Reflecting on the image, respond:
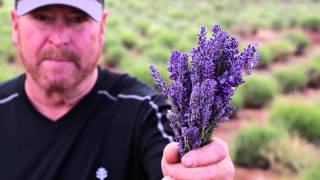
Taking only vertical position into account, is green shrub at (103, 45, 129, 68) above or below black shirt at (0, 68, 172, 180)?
below

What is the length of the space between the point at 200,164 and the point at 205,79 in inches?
9.3

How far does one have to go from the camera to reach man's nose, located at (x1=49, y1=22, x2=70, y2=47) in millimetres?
2438

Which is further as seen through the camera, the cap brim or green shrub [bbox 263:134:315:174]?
green shrub [bbox 263:134:315:174]

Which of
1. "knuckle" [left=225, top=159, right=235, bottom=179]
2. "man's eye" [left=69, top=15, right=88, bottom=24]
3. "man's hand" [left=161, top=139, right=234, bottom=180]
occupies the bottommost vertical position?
"knuckle" [left=225, top=159, right=235, bottom=179]

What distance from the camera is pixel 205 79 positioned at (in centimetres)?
117

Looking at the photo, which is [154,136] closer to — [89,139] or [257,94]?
[89,139]

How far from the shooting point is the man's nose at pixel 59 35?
8.00ft

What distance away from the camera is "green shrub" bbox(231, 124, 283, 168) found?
18.4 ft

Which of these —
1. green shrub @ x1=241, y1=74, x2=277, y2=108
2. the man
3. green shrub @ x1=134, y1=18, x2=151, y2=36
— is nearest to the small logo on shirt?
the man

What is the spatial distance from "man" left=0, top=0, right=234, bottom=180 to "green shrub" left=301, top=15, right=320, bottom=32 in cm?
1512

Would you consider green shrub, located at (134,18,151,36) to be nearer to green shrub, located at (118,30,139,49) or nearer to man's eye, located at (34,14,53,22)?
green shrub, located at (118,30,139,49)

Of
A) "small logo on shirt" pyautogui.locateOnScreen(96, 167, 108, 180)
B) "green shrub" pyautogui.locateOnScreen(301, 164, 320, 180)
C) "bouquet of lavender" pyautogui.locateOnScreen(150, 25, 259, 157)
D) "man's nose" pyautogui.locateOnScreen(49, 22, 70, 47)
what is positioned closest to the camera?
"bouquet of lavender" pyautogui.locateOnScreen(150, 25, 259, 157)

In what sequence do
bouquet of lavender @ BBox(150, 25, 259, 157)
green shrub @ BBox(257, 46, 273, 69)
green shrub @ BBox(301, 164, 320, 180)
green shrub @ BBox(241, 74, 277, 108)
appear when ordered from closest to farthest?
bouquet of lavender @ BBox(150, 25, 259, 157)
green shrub @ BBox(301, 164, 320, 180)
green shrub @ BBox(241, 74, 277, 108)
green shrub @ BBox(257, 46, 273, 69)

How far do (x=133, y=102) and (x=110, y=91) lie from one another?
0.17 metres
